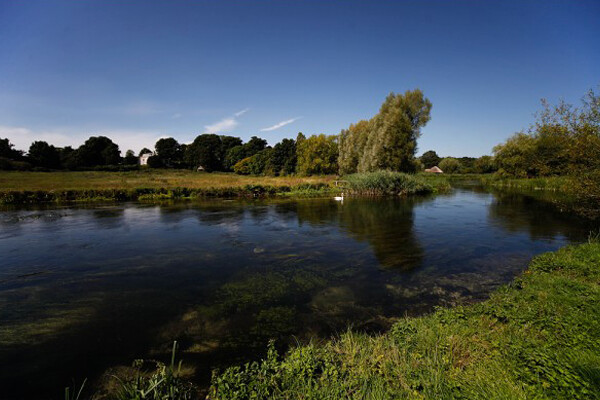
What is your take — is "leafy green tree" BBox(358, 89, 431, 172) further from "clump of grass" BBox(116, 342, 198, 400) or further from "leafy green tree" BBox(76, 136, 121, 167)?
"leafy green tree" BBox(76, 136, 121, 167)

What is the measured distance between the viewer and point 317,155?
6384 centimetres

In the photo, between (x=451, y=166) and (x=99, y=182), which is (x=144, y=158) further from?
(x=451, y=166)

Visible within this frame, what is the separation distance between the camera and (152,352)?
533 cm

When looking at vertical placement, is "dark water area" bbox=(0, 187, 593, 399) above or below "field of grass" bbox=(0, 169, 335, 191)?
below

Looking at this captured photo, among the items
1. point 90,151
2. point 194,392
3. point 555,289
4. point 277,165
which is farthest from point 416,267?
point 90,151

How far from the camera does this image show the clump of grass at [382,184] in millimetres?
Answer: 34812

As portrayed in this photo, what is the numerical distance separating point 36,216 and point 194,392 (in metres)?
24.6

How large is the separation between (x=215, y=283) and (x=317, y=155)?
5708cm

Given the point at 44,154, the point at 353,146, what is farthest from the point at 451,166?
the point at 44,154

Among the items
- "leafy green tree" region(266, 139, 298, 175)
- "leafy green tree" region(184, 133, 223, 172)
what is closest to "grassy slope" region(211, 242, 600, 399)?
"leafy green tree" region(266, 139, 298, 175)

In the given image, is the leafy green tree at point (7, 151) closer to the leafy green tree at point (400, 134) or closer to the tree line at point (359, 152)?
the tree line at point (359, 152)

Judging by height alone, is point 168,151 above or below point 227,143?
below

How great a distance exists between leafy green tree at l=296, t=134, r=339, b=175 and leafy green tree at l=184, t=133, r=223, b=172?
38798mm

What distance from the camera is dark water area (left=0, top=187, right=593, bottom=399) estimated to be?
547cm
